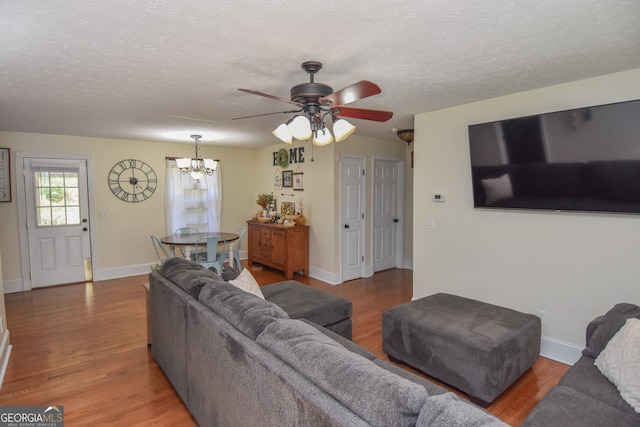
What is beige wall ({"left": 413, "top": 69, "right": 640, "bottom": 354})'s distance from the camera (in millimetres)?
2602

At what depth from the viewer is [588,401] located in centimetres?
162

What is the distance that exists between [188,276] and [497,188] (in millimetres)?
2759

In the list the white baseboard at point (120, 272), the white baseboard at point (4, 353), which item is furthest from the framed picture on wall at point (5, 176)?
the white baseboard at point (4, 353)

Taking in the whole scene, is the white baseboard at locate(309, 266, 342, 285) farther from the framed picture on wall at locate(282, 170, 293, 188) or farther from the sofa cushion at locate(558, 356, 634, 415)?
the sofa cushion at locate(558, 356, 634, 415)

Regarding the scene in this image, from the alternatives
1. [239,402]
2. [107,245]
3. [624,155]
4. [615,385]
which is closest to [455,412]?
[239,402]

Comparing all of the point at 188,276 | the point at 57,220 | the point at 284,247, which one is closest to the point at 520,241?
the point at 188,276

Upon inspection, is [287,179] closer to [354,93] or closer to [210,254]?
[210,254]

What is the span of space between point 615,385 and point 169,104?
3.92 meters

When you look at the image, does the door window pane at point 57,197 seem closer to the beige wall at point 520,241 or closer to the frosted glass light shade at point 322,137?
the frosted glass light shade at point 322,137

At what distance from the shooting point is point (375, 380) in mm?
1069

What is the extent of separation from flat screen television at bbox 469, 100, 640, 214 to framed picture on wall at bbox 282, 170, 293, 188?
11.0 ft

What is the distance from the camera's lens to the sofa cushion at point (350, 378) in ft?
3.22

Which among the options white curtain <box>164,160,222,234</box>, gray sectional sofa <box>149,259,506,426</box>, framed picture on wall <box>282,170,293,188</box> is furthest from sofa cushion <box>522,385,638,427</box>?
white curtain <box>164,160,222,234</box>

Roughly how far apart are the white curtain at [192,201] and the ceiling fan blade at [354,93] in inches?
187
